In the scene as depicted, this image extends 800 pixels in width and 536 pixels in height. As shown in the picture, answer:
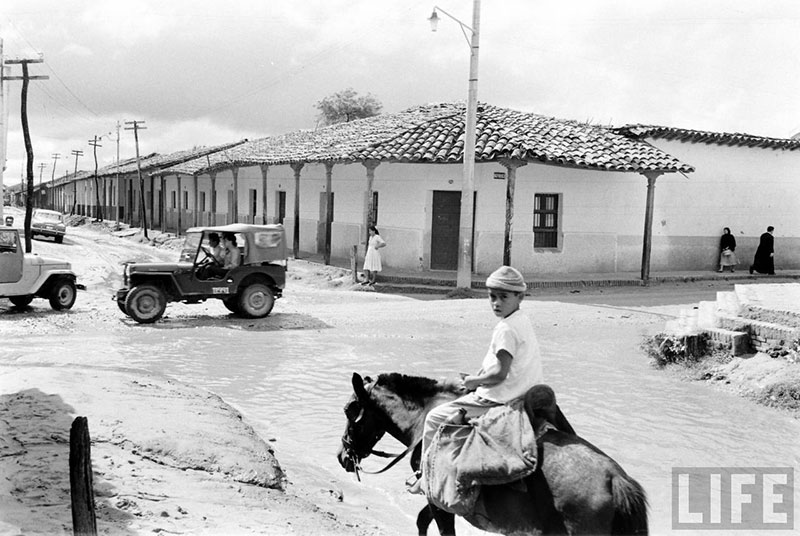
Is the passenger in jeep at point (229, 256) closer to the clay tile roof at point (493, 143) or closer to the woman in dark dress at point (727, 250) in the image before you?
the clay tile roof at point (493, 143)

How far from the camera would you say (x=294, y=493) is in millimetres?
5762

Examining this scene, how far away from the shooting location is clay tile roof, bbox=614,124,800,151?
21.1 meters

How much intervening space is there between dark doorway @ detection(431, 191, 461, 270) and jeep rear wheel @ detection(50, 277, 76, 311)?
918 cm

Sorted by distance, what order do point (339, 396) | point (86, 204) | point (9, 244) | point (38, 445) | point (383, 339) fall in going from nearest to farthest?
point (38, 445) < point (339, 396) < point (383, 339) < point (9, 244) < point (86, 204)

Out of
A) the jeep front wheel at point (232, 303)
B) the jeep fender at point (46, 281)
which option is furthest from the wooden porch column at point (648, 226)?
the jeep fender at point (46, 281)

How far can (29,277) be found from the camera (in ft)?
45.0

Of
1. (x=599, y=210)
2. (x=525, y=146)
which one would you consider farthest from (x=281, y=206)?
(x=525, y=146)

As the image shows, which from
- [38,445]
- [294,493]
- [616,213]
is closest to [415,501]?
[294,493]

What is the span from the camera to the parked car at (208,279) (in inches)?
510

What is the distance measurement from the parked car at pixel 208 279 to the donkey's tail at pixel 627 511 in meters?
10.5

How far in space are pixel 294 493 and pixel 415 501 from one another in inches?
39.8

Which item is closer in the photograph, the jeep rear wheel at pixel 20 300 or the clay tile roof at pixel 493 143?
the jeep rear wheel at pixel 20 300

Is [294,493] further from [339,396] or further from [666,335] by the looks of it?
[666,335]

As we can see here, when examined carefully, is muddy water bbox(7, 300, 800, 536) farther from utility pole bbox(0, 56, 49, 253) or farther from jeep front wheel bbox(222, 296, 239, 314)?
utility pole bbox(0, 56, 49, 253)
